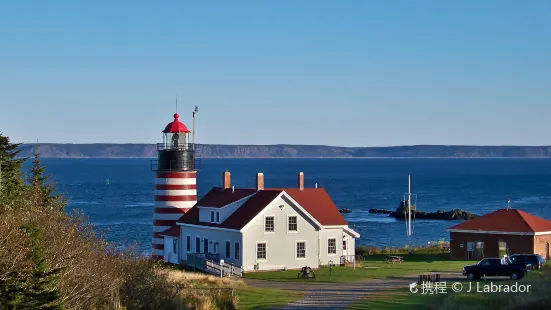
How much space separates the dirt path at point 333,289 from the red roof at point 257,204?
5215 mm

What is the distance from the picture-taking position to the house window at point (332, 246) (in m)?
45.1

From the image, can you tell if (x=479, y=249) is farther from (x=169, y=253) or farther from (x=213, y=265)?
(x=169, y=253)

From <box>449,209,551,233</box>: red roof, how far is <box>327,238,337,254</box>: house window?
6.79 metres

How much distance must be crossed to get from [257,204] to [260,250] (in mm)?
2381

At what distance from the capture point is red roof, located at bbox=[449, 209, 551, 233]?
149ft

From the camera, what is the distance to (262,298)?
103 ft

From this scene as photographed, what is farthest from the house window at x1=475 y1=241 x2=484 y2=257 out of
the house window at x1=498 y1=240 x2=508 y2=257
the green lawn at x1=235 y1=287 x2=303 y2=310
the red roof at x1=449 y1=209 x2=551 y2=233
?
the green lawn at x1=235 y1=287 x2=303 y2=310

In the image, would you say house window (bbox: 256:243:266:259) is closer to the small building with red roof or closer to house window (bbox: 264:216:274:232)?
house window (bbox: 264:216:274:232)

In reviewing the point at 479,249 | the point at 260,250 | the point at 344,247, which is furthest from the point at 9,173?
the point at 479,249

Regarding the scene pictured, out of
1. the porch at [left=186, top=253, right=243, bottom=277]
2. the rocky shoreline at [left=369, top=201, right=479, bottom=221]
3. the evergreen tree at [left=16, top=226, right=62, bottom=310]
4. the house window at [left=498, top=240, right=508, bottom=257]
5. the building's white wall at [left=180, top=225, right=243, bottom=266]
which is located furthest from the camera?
the rocky shoreline at [left=369, top=201, right=479, bottom=221]

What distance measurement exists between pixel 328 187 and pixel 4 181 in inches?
5495

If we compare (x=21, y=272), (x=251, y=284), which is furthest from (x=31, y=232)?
(x=251, y=284)

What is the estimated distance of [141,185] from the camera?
559 feet

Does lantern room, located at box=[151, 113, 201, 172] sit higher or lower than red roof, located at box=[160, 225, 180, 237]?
higher
